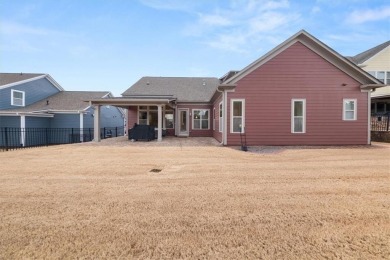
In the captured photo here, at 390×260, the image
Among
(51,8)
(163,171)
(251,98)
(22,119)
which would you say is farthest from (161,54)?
(163,171)

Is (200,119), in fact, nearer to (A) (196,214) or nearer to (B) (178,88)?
(B) (178,88)

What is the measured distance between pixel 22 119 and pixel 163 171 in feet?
58.8

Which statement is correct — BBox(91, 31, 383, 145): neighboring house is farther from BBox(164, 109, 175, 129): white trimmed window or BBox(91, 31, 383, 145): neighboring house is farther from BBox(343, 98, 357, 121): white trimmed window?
BBox(164, 109, 175, 129): white trimmed window

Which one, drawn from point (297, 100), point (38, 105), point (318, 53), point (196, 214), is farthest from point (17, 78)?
point (318, 53)

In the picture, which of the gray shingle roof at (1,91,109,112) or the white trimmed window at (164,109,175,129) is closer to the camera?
the white trimmed window at (164,109,175,129)

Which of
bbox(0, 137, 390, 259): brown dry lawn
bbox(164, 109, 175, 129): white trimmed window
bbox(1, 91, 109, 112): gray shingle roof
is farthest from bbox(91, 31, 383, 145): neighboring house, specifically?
bbox(1, 91, 109, 112): gray shingle roof

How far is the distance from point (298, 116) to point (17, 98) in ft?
78.9

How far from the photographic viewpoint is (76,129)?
20.4 meters

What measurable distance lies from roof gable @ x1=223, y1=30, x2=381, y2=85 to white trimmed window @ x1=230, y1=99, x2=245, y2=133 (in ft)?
3.80

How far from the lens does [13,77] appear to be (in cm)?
2133

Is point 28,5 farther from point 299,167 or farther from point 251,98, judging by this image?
point 299,167

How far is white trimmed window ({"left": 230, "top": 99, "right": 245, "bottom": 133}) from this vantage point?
12.0m

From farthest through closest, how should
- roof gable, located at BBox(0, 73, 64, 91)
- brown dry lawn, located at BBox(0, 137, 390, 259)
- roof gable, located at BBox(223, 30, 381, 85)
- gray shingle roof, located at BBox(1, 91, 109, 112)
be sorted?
gray shingle roof, located at BBox(1, 91, 109, 112) → roof gable, located at BBox(0, 73, 64, 91) → roof gable, located at BBox(223, 30, 381, 85) → brown dry lawn, located at BBox(0, 137, 390, 259)

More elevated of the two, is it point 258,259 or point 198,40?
point 198,40
